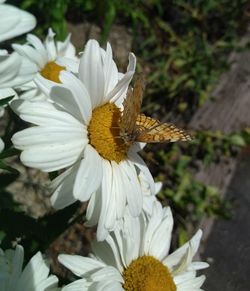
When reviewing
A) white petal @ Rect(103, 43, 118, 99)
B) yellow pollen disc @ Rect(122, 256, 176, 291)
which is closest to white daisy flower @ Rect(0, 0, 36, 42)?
white petal @ Rect(103, 43, 118, 99)

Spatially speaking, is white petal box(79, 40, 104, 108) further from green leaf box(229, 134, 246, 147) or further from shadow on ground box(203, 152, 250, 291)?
green leaf box(229, 134, 246, 147)

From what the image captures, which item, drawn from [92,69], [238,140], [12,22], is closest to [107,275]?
[92,69]

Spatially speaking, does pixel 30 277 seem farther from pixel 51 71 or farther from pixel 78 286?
pixel 51 71

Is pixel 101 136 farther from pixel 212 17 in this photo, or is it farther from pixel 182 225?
pixel 212 17

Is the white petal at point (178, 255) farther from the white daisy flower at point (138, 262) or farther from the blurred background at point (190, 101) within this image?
the blurred background at point (190, 101)

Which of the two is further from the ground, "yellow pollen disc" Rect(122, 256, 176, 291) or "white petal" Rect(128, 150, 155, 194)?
"white petal" Rect(128, 150, 155, 194)

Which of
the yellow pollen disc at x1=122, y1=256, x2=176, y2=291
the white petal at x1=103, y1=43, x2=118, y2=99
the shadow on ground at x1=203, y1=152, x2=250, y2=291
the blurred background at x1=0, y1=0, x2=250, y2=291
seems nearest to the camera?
the white petal at x1=103, y1=43, x2=118, y2=99
